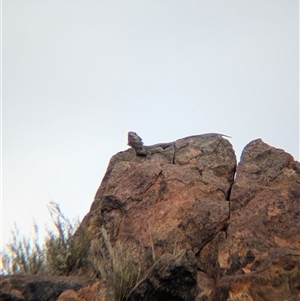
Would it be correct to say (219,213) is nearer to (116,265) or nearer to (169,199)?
(169,199)

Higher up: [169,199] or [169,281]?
[169,199]

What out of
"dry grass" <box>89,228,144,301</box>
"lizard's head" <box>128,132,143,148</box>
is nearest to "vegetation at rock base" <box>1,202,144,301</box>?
"dry grass" <box>89,228,144,301</box>

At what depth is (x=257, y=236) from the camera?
8945mm

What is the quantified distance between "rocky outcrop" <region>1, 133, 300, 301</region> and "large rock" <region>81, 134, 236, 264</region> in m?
0.02

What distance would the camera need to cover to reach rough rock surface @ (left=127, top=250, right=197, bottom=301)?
Answer: 7.45 meters

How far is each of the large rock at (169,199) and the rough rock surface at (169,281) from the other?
1146 millimetres

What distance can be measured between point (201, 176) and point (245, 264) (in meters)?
2.35

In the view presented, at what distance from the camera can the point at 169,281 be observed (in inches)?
294

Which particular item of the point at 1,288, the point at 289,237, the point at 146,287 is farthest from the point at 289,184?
the point at 1,288

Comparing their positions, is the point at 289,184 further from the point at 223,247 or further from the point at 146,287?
the point at 146,287

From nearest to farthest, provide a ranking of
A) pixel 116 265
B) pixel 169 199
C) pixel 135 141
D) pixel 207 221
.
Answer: pixel 116 265 < pixel 207 221 < pixel 169 199 < pixel 135 141

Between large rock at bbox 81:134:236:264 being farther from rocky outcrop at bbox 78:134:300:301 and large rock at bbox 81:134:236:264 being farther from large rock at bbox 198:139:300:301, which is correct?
large rock at bbox 198:139:300:301

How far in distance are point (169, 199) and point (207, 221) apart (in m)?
0.88

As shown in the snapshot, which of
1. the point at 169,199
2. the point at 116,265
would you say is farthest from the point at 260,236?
the point at 116,265
